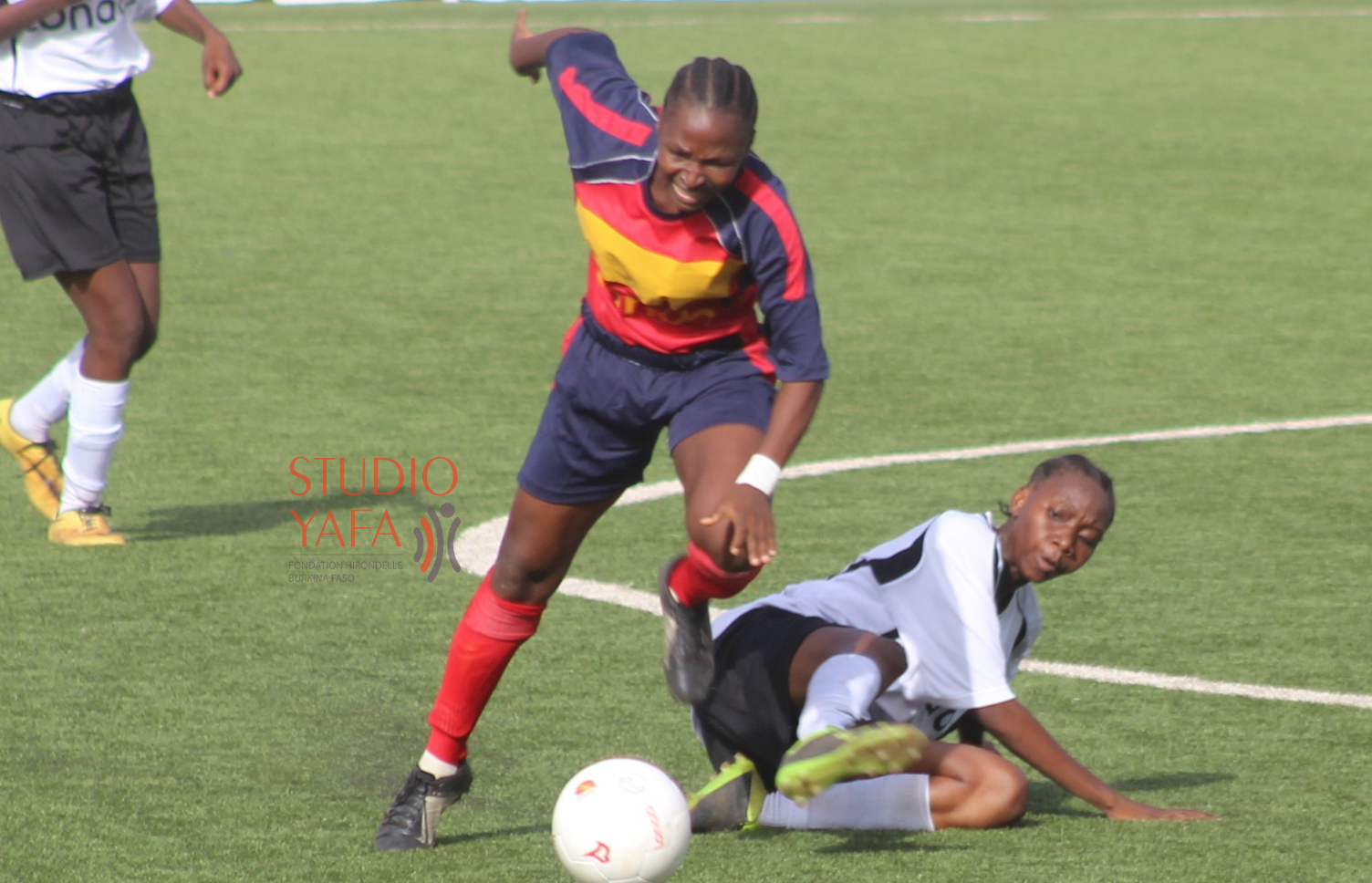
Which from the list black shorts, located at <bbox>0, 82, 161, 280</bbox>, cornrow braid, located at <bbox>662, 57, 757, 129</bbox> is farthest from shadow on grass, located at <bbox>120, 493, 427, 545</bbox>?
cornrow braid, located at <bbox>662, 57, 757, 129</bbox>

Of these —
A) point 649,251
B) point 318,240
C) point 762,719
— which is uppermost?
point 649,251

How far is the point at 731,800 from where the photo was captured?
14.3 feet

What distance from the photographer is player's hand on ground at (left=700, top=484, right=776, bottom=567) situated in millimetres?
3812

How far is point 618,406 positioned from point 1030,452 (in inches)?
162

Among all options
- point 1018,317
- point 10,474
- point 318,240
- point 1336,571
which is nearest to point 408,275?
point 318,240

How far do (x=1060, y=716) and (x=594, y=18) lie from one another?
1789 centimetres

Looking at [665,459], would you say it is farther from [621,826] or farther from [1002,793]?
[621,826]

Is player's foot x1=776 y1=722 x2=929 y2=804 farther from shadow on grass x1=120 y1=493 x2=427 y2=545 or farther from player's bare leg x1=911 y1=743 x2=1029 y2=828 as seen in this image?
shadow on grass x1=120 y1=493 x2=427 y2=545

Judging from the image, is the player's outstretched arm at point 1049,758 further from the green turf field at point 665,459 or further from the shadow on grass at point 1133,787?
the shadow on grass at point 1133,787

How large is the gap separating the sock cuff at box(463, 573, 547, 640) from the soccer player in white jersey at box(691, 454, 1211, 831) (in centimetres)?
43

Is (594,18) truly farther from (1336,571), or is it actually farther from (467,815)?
(467,815)

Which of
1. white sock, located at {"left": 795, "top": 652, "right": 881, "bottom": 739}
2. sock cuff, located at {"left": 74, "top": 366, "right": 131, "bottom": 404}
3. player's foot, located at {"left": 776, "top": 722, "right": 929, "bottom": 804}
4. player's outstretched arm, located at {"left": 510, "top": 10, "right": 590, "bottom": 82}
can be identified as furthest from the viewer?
sock cuff, located at {"left": 74, "top": 366, "right": 131, "bottom": 404}

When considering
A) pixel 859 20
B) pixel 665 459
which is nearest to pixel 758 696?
pixel 665 459

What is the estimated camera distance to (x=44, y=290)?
1138cm
